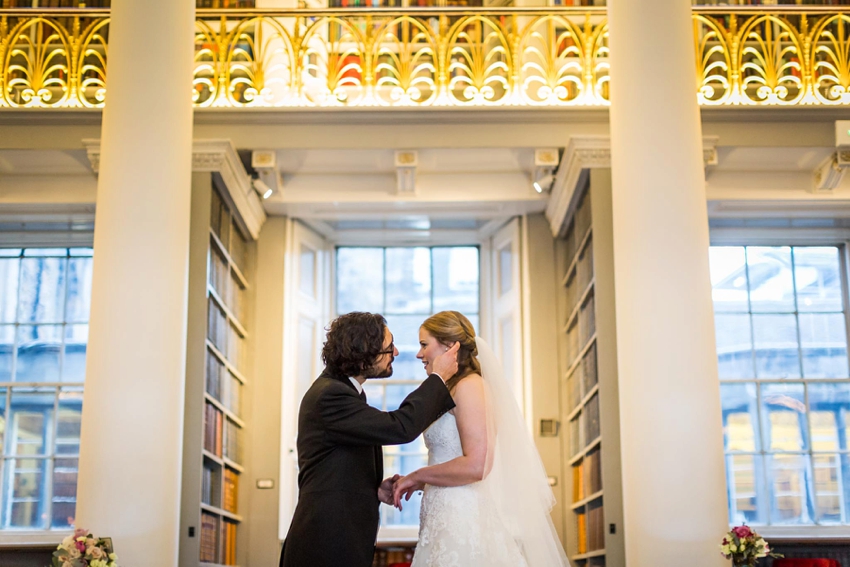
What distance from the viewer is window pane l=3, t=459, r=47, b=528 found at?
25.4ft

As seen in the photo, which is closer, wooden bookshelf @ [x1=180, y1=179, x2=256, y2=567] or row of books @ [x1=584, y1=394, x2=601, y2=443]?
wooden bookshelf @ [x1=180, y1=179, x2=256, y2=567]

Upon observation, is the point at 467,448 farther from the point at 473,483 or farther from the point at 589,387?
the point at 589,387

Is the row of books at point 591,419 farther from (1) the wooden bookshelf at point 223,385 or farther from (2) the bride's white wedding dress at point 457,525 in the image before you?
(1) the wooden bookshelf at point 223,385

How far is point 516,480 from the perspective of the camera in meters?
4.26

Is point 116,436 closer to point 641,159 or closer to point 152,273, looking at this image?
point 152,273

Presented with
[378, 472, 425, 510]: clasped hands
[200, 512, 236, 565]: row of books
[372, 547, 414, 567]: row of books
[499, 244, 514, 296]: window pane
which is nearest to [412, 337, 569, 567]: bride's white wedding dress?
[378, 472, 425, 510]: clasped hands

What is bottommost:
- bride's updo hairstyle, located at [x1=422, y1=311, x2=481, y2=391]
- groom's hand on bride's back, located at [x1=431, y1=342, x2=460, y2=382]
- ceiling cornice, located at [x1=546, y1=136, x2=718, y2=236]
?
groom's hand on bride's back, located at [x1=431, y1=342, x2=460, y2=382]

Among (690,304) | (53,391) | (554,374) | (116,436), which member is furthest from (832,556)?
(53,391)

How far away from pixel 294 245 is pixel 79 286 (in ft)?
6.12

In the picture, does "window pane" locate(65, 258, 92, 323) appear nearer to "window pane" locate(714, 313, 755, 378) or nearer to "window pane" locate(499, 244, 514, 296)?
"window pane" locate(499, 244, 514, 296)

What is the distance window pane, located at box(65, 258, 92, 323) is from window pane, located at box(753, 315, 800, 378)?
559cm

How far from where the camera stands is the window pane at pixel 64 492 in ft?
25.3

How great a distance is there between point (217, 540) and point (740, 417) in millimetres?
4240

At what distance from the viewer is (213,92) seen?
6.69 metres
